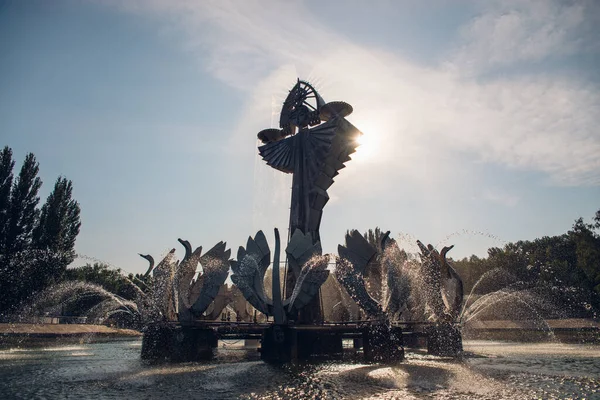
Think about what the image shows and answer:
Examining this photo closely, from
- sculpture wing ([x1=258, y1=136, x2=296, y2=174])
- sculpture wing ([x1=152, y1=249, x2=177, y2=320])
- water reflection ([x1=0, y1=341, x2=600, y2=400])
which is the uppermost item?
sculpture wing ([x1=258, y1=136, x2=296, y2=174])

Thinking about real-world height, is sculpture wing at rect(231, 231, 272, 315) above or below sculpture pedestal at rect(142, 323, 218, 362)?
above

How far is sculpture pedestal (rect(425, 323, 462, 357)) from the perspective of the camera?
20844mm

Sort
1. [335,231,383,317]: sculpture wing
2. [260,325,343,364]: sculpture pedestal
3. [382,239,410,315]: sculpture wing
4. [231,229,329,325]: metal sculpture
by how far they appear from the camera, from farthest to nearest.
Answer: [382,239,410,315]: sculpture wing
[231,229,329,325]: metal sculpture
[335,231,383,317]: sculpture wing
[260,325,343,364]: sculpture pedestal

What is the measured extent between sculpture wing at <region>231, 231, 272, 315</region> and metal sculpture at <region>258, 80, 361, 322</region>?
6129mm

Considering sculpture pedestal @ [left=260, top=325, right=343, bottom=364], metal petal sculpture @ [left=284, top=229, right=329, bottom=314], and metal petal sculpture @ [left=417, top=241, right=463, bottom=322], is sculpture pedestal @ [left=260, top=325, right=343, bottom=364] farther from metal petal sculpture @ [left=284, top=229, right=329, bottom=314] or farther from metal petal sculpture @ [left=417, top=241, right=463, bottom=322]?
metal petal sculpture @ [left=417, top=241, right=463, bottom=322]

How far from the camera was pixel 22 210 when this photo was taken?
1278 inches

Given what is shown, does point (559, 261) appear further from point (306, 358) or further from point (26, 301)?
point (26, 301)

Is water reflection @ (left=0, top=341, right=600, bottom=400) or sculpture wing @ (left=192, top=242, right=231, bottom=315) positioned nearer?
water reflection @ (left=0, top=341, right=600, bottom=400)

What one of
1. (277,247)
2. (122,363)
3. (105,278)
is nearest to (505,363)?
(277,247)

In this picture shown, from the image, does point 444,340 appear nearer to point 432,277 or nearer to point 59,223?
point 432,277

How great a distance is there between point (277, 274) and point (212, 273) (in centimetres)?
438

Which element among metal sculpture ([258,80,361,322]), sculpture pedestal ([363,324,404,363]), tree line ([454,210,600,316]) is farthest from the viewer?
tree line ([454,210,600,316])

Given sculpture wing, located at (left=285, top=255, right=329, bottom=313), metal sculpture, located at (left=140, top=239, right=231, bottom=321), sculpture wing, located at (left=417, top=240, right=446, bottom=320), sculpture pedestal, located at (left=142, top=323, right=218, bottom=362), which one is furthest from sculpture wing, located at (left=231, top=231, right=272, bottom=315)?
sculpture wing, located at (left=417, top=240, right=446, bottom=320)

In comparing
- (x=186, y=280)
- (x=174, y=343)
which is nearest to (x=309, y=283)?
(x=174, y=343)
